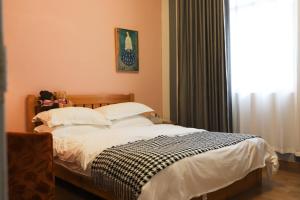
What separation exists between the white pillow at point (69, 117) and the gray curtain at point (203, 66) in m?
1.42

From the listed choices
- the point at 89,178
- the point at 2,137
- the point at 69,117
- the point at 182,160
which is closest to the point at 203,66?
the point at 69,117

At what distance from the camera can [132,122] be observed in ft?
11.1

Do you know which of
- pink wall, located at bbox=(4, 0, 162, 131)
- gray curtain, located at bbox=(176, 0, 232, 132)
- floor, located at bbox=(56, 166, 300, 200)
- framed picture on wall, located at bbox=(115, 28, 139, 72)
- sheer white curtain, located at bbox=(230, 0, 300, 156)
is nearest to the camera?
floor, located at bbox=(56, 166, 300, 200)

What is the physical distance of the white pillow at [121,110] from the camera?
3.25m

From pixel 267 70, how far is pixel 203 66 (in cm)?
86

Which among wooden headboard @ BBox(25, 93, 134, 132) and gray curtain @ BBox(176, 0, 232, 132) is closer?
wooden headboard @ BBox(25, 93, 134, 132)

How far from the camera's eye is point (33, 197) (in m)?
1.48

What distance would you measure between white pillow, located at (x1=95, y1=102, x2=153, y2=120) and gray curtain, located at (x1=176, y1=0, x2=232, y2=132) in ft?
2.73

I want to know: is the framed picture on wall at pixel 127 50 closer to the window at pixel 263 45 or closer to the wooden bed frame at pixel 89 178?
the wooden bed frame at pixel 89 178

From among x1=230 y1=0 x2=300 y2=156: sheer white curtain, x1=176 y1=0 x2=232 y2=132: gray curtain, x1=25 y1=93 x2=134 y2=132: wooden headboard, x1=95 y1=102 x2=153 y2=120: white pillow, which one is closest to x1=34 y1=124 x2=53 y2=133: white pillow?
x1=25 y1=93 x2=134 y2=132: wooden headboard

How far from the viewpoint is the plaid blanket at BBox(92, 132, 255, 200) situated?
1.72 meters

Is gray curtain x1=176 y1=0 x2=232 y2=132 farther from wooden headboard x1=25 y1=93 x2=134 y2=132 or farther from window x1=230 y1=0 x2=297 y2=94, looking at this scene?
wooden headboard x1=25 y1=93 x2=134 y2=132

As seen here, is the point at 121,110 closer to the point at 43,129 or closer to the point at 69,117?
the point at 69,117

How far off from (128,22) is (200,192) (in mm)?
2805
